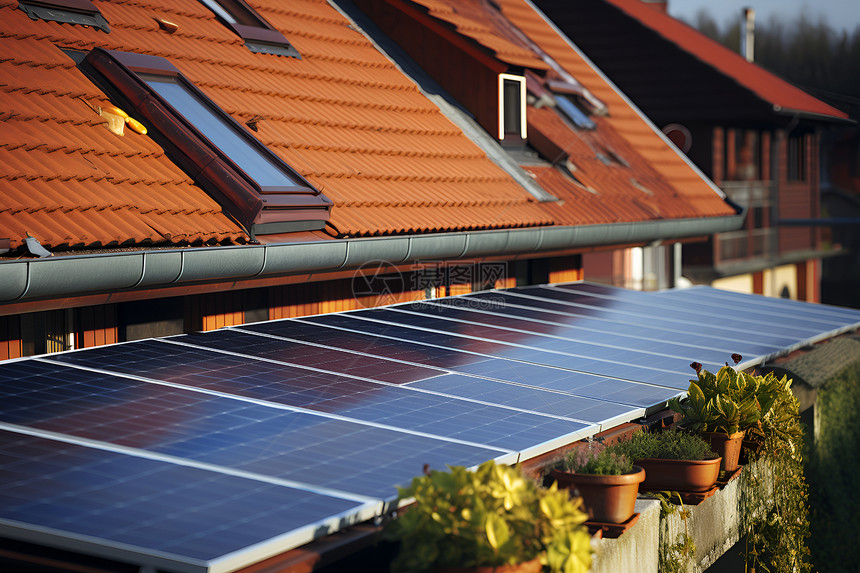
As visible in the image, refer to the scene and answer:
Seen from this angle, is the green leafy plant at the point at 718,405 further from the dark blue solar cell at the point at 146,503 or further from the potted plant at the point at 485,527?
the dark blue solar cell at the point at 146,503

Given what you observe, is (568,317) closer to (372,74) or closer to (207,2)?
(372,74)

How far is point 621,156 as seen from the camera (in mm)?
16406

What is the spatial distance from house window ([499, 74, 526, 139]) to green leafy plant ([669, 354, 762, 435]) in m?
6.50

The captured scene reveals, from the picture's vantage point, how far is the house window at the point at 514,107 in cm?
1318

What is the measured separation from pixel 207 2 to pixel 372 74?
7.45ft

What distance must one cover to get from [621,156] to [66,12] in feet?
33.5

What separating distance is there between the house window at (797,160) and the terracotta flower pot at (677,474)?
27.8 metres

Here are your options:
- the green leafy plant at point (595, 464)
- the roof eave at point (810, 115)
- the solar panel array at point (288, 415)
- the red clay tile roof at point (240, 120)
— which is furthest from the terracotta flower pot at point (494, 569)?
the roof eave at point (810, 115)

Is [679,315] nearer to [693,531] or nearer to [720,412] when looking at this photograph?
[720,412]

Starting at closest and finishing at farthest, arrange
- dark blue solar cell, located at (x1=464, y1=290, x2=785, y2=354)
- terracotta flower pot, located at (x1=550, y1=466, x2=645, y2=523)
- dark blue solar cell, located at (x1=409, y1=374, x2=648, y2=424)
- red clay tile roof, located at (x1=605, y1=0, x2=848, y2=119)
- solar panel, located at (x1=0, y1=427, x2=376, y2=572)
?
1. solar panel, located at (x1=0, y1=427, x2=376, y2=572)
2. terracotta flower pot, located at (x1=550, y1=466, x2=645, y2=523)
3. dark blue solar cell, located at (x1=409, y1=374, x2=648, y2=424)
4. dark blue solar cell, located at (x1=464, y1=290, x2=785, y2=354)
5. red clay tile roof, located at (x1=605, y1=0, x2=848, y2=119)

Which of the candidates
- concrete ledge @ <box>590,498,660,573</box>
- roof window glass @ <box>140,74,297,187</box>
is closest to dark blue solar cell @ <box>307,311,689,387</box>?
roof window glass @ <box>140,74,297,187</box>

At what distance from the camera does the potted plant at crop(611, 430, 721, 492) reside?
662 cm

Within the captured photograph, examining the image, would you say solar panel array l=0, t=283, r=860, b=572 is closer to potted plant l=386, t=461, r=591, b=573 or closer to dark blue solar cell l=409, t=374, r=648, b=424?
dark blue solar cell l=409, t=374, r=648, b=424

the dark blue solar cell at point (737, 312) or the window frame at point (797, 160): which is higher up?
the window frame at point (797, 160)
